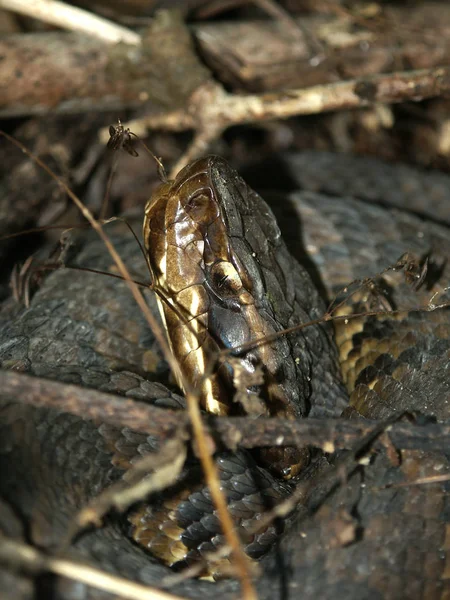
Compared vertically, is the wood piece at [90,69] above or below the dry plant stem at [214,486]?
above

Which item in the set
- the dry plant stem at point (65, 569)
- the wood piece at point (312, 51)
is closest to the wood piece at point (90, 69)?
the wood piece at point (312, 51)

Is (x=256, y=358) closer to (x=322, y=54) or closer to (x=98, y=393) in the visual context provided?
(x=98, y=393)

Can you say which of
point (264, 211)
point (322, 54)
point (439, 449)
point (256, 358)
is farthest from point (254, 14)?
point (439, 449)

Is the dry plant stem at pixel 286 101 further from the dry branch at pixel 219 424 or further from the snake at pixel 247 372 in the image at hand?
the dry branch at pixel 219 424

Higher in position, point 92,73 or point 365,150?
point 92,73

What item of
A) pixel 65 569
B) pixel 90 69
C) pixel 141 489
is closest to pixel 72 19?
pixel 90 69

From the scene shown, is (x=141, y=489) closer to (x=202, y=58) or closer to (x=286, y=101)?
(x=286, y=101)

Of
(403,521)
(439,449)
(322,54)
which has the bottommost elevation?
(403,521)
